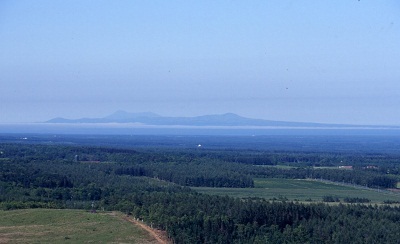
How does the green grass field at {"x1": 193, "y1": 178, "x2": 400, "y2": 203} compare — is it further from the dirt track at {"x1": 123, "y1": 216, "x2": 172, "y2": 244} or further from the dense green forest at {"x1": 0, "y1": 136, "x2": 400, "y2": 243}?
the dirt track at {"x1": 123, "y1": 216, "x2": 172, "y2": 244}

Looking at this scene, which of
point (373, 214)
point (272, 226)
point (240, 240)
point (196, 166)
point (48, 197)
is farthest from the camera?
point (196, 166)

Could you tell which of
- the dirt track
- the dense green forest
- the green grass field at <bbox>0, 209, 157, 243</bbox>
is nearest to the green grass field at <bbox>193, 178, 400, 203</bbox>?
the dense green forest

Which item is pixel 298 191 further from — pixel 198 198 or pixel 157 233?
pixel 157 233

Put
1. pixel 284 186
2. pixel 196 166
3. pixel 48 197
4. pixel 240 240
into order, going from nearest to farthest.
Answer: pixel 240 240 < pixel 48 197 < pixel 284 186 < pixel 196 166

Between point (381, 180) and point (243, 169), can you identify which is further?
point (243, 169)

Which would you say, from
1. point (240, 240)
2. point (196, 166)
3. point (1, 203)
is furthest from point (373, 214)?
point (196, 166)

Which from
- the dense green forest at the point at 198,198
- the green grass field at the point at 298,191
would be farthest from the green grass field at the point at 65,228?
the green grass field at the point at 298,191

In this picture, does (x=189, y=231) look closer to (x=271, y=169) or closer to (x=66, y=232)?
(x=66, y=232)
